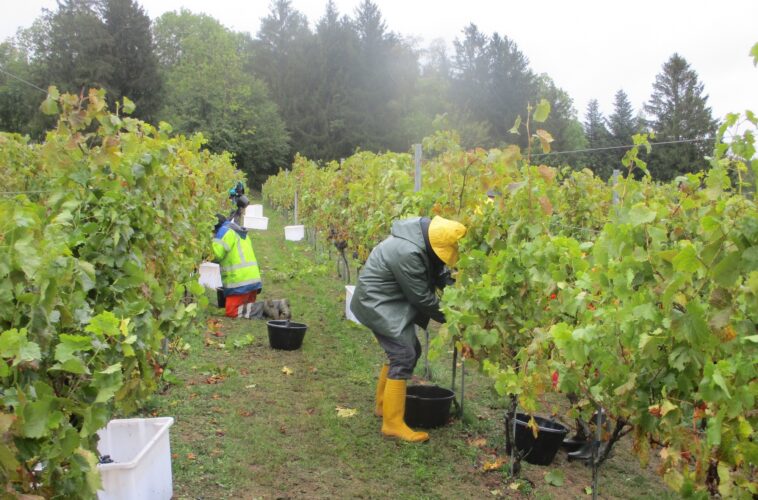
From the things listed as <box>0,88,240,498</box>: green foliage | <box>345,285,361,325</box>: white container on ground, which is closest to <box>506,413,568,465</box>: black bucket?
<box>0,88,240,498</box>: green foliage

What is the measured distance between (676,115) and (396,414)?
36385 millimetres

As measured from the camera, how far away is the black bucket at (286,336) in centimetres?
657

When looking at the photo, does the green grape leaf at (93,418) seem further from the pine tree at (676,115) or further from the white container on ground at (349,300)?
the pine tree at (676,115)

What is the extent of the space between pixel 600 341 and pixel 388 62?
4867cm

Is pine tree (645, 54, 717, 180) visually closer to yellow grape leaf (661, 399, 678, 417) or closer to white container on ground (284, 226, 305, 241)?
white container on ground (284, 226, 305, 241)

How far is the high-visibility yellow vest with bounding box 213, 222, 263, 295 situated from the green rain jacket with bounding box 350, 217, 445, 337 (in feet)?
10.5

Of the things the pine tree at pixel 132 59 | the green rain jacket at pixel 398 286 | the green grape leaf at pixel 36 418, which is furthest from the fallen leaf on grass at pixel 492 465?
the pine tree at pixel 132 59

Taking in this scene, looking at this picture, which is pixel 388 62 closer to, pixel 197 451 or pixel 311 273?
pixel 311 273

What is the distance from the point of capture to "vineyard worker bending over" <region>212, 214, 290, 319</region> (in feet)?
24.8

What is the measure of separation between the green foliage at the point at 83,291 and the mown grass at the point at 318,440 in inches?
30.0

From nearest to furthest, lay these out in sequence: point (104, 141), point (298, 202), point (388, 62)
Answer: point (104, 141)
point (298, 202)
point (388, 62)

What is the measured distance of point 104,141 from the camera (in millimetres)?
3590

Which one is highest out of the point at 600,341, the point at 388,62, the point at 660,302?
the point at 388,62

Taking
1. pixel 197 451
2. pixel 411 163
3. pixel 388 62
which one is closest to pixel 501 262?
pixel 197 451
